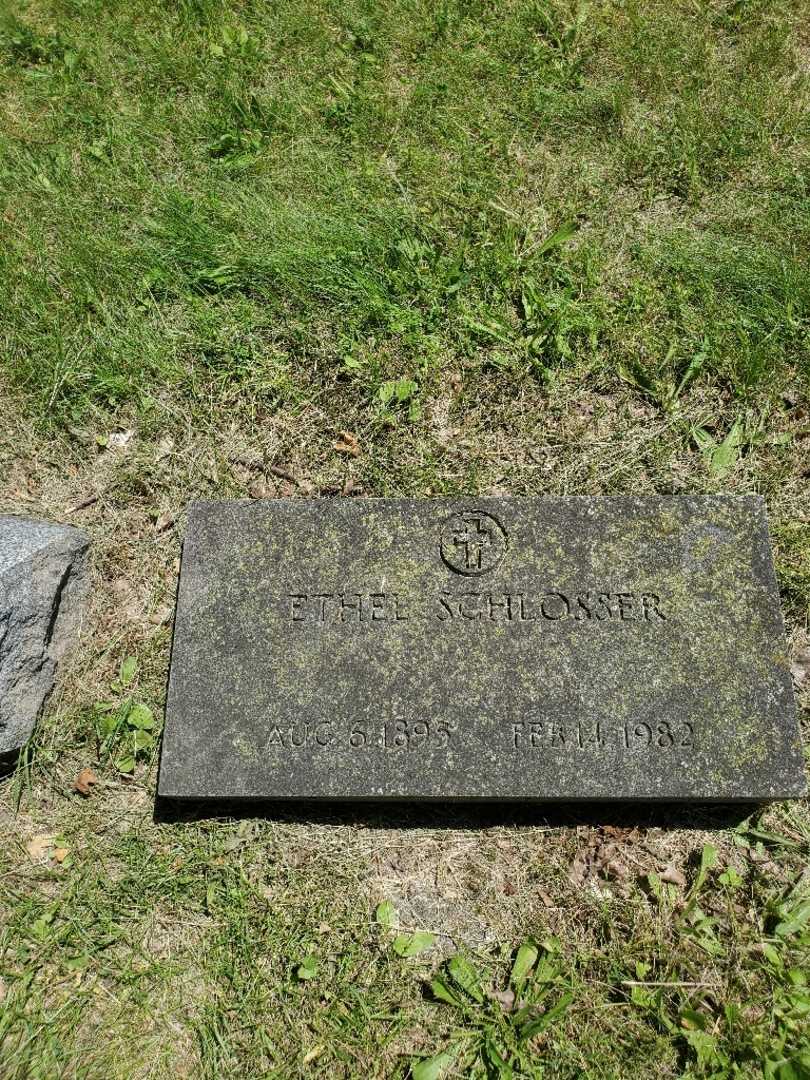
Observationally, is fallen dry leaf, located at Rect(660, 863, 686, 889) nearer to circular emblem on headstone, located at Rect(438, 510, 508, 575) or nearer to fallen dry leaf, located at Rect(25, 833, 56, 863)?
circular emblem on headstone, located at Rect(438, 510, 508, 575)

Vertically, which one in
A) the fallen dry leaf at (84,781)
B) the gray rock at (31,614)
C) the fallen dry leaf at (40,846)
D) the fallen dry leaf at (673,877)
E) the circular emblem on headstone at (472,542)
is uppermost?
the circular emblem on headstone at (472,542)

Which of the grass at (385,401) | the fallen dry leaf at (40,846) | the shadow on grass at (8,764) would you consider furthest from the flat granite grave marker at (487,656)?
the shadow on grass at (8,764)

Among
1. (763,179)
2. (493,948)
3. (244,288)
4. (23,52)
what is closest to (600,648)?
(493,948)

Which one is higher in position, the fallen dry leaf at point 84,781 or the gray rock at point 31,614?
the gray rock at point 31,614

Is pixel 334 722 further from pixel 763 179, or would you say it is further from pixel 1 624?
pixel 763 179

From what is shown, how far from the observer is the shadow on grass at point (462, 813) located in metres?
3.17

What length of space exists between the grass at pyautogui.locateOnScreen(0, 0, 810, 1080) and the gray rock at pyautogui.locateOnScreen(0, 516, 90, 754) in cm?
12

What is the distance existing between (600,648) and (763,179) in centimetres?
297

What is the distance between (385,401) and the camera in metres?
3.89

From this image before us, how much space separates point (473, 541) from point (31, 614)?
1846mm

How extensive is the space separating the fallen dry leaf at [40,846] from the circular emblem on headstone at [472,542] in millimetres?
2004

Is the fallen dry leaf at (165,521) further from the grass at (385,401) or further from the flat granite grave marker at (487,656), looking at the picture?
the flat granite grave marker at (487,656)

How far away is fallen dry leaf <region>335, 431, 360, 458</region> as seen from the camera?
3.83 m

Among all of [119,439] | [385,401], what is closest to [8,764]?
[119,439]
